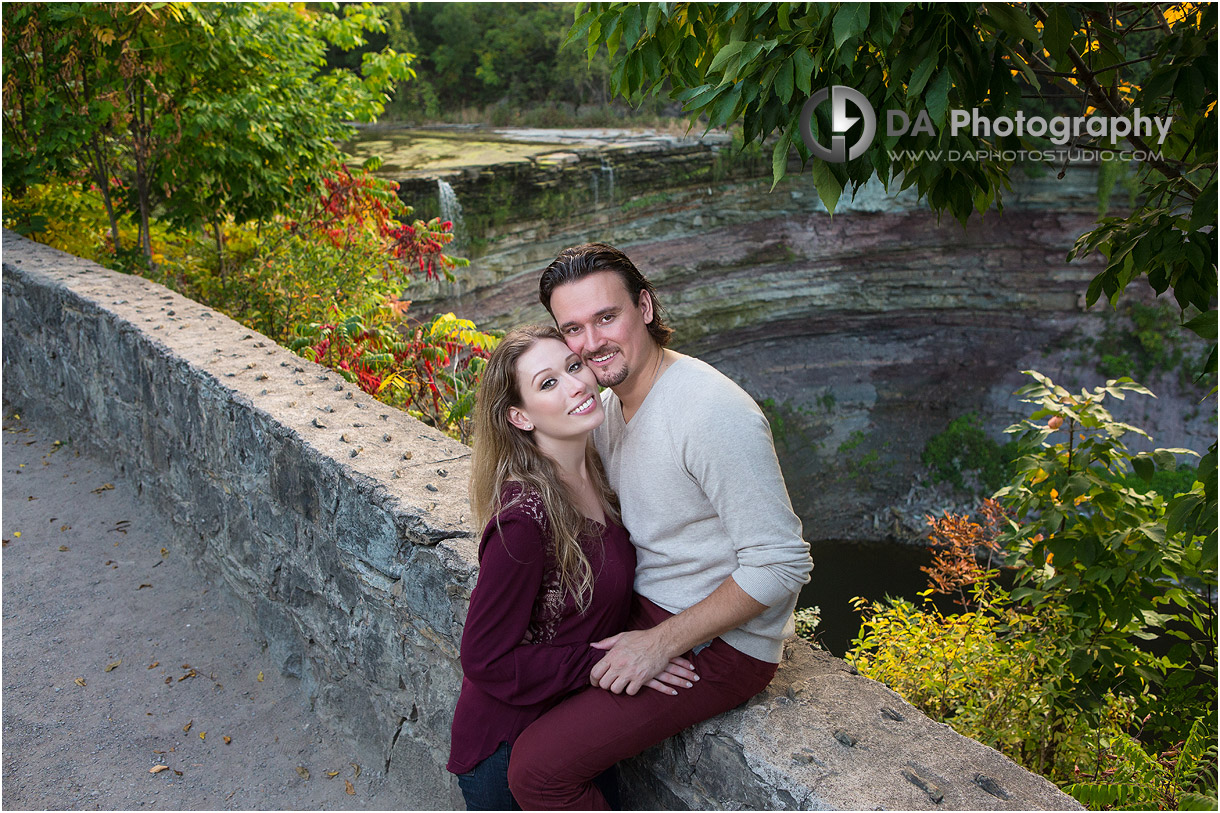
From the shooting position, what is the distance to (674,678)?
5.55 feet

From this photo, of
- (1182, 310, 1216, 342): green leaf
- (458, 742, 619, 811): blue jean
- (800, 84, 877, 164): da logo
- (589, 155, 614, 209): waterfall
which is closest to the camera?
(1182, 310, 1216, 342): green leaf

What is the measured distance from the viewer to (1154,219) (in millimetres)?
2041

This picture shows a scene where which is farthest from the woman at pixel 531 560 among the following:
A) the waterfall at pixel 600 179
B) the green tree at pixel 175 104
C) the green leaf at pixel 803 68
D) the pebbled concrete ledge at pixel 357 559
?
the waterfall at pixel 600 179

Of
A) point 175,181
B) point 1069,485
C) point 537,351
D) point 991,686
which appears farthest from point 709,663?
point 175,181

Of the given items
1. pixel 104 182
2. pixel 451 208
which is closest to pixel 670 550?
pixel 104 182

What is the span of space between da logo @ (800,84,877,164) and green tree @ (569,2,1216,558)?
0.02 meters

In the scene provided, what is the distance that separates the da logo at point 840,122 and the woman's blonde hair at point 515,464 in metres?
0.67

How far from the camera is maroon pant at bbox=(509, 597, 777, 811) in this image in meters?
1.66

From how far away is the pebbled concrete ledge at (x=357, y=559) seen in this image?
1642mm

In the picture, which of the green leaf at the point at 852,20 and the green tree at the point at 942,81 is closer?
the green leaf at the point at 852,20

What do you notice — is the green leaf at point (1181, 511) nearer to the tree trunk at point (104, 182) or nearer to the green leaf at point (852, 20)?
the green leaf at point (852, 20)

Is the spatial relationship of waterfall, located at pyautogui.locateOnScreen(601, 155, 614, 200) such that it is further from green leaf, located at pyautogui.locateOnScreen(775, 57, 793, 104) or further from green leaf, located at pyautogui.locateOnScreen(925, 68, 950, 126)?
green leaf, located at pyautogui.locateOnScreen(925, 68, 950, 126)

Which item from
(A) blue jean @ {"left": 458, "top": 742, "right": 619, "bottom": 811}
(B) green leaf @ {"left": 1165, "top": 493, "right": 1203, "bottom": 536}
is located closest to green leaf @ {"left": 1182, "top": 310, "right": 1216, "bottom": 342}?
(B) green leaf @ {"left": 1165, "top": 493, "right": 1203, "bottom": 536}

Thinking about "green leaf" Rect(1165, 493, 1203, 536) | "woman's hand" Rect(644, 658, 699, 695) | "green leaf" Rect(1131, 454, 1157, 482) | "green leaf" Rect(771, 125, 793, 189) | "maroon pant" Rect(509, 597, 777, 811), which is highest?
"green leaf" Rect(771, 125, 793, 189)
